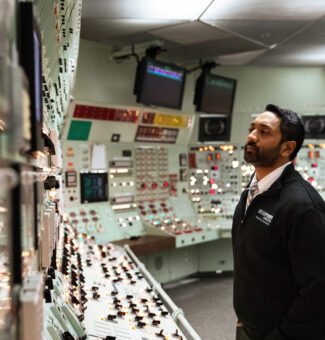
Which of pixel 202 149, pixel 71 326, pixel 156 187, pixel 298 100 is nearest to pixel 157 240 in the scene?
pixel 156 187

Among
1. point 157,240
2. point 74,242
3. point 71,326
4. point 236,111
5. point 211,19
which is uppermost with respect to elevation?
point 211,19

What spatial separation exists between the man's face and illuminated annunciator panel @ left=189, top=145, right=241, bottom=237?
432 cm

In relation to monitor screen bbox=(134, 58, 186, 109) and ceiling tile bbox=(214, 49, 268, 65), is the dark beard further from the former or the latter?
ceiling tile bbox=(214, 49, 268, 65)

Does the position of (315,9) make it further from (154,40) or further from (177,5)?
(154,40)

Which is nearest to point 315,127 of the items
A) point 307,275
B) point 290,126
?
point 290,126

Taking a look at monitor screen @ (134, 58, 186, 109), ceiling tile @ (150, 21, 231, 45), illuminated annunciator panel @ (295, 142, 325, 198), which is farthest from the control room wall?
ceiling tile @ (150, 21, 231, 45)

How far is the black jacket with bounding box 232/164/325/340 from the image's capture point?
1676 mm

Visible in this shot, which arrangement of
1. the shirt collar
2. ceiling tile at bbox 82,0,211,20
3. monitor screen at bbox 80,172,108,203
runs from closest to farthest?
the shirt collar → ceiling tile at bbox 82,0,211,20 → monitor screen at bbox 80,172,108,203

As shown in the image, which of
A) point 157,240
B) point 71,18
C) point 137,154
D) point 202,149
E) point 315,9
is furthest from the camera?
point 202,149

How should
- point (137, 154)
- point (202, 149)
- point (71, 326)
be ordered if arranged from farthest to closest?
point (202, 149) < point (137, 154) < point (71, 326)

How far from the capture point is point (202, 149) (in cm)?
641

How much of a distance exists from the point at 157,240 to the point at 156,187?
3.46 ft

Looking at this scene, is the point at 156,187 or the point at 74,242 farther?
the point at 156,187

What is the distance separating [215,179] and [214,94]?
1.39 m
